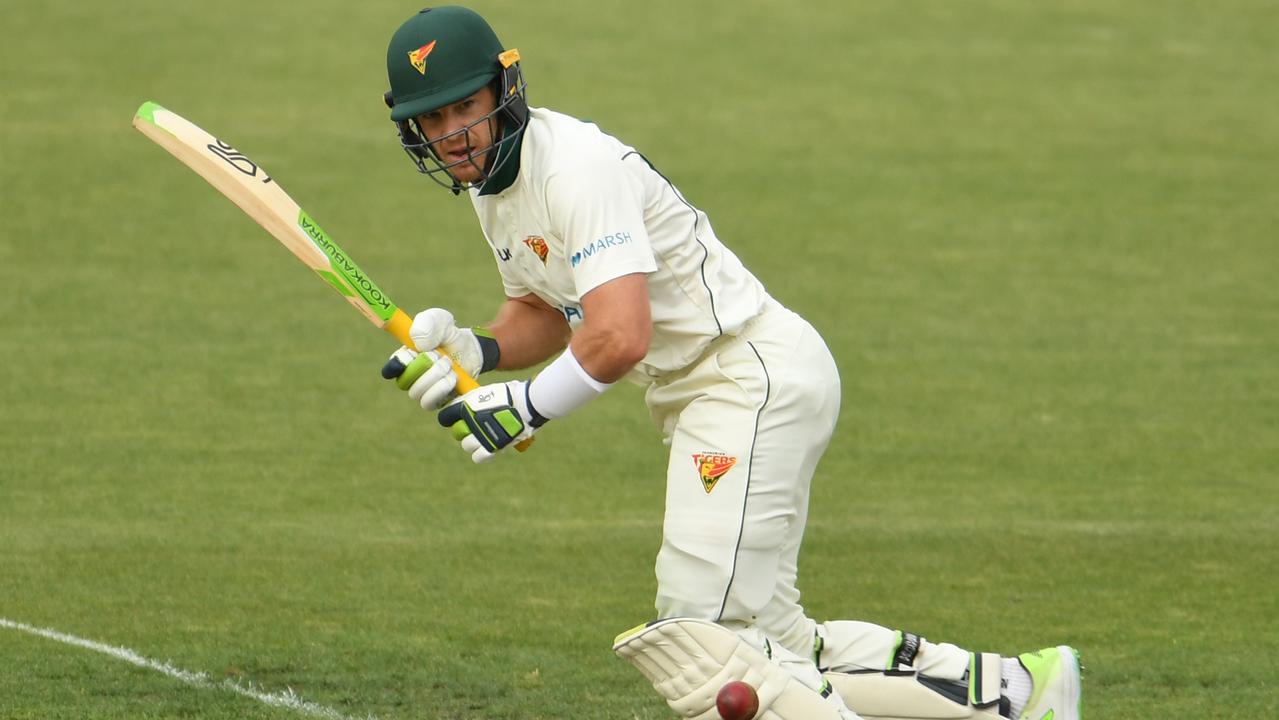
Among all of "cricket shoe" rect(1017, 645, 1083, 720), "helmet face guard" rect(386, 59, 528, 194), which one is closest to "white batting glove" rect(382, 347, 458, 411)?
"helmet face guard" rect(386, 59, 528, 194)

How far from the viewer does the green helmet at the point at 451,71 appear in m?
4.76

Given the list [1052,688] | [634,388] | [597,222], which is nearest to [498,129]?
[597,222]

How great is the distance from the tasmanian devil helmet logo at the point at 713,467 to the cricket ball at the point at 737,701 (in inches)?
21.2

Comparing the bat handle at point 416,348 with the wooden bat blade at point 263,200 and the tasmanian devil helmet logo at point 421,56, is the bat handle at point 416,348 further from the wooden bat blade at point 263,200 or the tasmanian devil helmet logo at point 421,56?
the tasmanian devil helmet logo at point 421,56

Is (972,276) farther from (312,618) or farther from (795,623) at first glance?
(795,623)

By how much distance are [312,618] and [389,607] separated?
32 centimetres

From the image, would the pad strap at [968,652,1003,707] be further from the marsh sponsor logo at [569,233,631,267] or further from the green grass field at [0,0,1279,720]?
the marsh sponsor logo at [569,233,631,267]

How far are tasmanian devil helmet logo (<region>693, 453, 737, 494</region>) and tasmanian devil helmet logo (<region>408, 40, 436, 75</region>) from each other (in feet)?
4.17

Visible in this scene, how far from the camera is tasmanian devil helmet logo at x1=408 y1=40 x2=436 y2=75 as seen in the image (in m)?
4.75

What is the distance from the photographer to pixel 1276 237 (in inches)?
543

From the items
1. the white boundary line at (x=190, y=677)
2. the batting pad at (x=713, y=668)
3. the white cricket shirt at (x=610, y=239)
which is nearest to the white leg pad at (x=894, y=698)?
the batting pad at (x=713, y=668)

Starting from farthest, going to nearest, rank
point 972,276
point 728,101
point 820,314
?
point 728,101, point 972,276, point 820,314

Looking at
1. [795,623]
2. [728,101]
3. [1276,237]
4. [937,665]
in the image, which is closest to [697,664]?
[795,623]

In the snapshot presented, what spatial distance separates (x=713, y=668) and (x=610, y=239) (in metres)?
1.14
